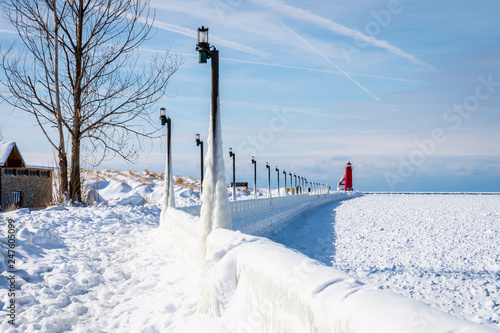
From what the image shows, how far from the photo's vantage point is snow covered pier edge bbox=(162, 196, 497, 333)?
103 inches

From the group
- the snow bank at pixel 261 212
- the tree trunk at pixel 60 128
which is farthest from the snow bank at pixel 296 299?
the tree trunk at pixel 60 128

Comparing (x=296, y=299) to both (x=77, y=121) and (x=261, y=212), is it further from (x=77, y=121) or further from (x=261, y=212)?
(x=77, y=121)

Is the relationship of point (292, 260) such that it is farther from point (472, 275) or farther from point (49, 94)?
point (49, 94)

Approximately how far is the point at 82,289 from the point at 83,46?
18932mm

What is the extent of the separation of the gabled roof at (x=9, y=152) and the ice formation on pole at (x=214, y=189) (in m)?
29.9

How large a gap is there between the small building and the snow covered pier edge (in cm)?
2727

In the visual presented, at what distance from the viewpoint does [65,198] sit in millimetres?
23078

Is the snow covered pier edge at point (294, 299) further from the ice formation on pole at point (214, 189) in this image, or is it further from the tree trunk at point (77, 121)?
the tree trunk at point (77, 121)

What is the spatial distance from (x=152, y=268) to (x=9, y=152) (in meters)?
29.1

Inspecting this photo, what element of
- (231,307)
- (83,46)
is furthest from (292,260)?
(83,46)

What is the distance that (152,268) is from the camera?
10.0 m

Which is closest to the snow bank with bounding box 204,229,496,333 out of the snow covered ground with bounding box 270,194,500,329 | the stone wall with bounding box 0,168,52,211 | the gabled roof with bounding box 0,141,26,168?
the snow covered ground with bounding box 270,194,500,329

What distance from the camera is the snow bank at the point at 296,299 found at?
8.61 feet

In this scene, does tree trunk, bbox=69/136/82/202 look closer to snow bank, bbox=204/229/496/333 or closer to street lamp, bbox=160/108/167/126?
street lamp, bbox=160/108/167/126
